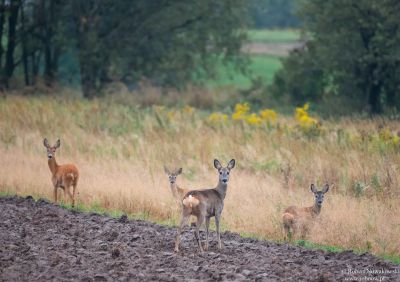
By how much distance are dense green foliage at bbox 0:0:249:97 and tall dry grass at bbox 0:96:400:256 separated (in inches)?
522

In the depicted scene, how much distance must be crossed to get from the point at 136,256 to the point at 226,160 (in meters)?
8.53

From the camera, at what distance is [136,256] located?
12.0m

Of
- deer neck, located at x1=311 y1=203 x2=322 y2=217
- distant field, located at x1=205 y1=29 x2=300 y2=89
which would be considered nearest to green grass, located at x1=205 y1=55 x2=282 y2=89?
distant field, located at x1=205 y1=29 x2=300 y2=89

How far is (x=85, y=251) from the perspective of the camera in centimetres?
1220

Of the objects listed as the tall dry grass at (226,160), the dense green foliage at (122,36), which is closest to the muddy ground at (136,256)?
the tall dry grass at (226,160)

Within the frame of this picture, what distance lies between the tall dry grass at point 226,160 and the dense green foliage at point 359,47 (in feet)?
28.4

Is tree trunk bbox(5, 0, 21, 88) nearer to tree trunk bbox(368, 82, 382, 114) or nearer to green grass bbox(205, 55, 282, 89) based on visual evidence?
tree trunk bbox(368, 82, 382, 114)

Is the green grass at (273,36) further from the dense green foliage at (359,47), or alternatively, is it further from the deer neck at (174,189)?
the deer neck at (174,189)

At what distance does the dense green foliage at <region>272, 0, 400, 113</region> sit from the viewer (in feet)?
112

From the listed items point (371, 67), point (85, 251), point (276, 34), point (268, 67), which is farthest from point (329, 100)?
point (276, 34)

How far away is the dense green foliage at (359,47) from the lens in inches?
1345

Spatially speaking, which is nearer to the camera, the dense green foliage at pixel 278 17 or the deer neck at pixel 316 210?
the deer neck at pixel 316 210

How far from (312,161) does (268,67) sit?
186 feet

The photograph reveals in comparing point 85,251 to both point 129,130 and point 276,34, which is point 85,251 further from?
point 276,34
